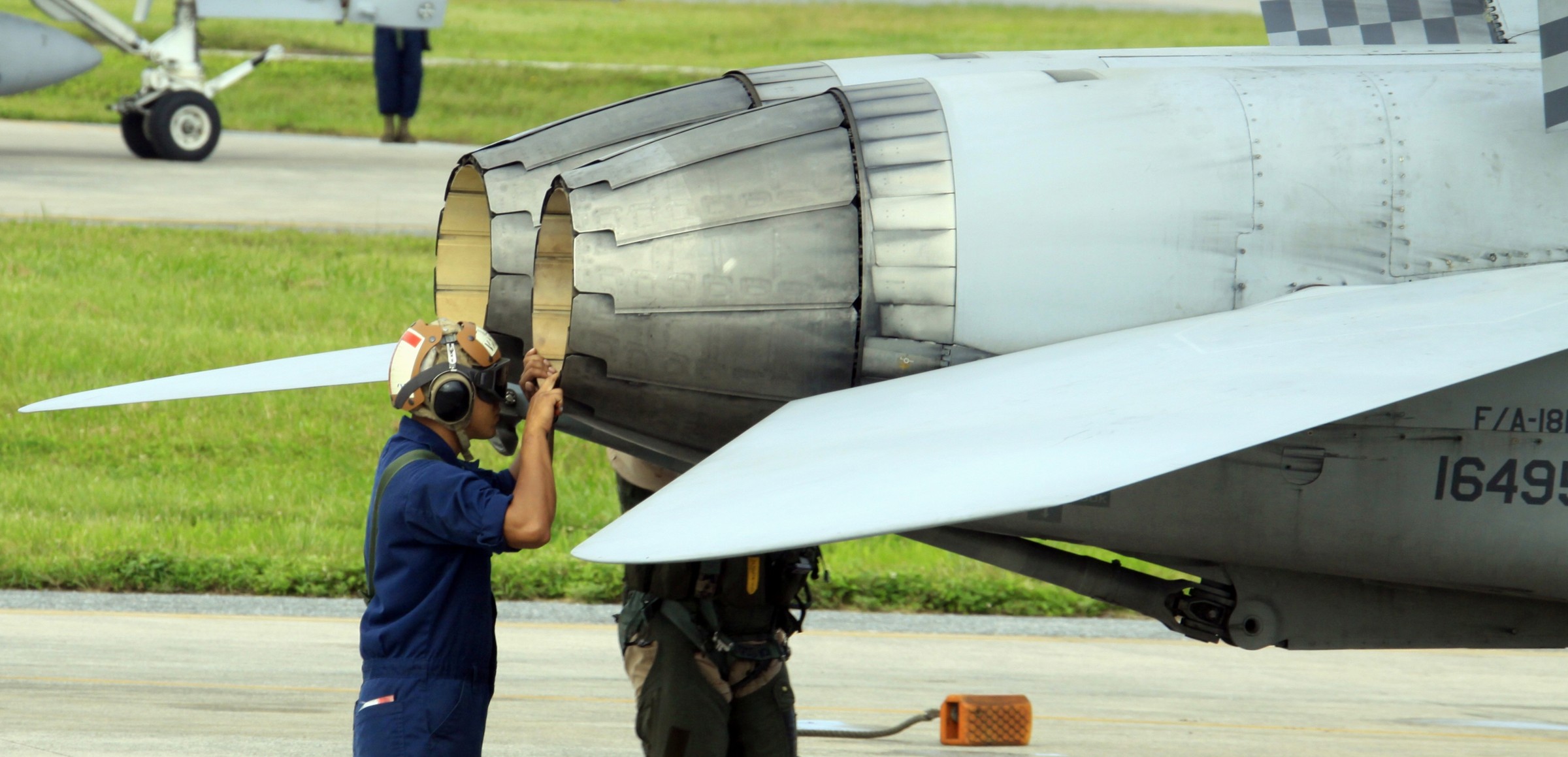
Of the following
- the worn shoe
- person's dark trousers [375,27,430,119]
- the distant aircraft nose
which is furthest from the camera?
the worn shoe

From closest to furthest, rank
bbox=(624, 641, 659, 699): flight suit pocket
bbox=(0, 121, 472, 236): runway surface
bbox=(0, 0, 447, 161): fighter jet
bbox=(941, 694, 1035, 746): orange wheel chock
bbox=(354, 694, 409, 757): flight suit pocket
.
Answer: bbox=(354, 694, 409, 757): flight suit pocket
bbox=(624, 641, 659, 699): flight suit pocket
bbox=(941, 694, 1035, 746): orange wheel chock
bbox=(0, 121, 472, 236): runway surface
bbox=(0, 0, 447, 161): fighter jet

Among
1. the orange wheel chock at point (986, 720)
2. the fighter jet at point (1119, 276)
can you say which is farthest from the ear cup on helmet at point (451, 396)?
the orange wheel chock at point (986, 720)

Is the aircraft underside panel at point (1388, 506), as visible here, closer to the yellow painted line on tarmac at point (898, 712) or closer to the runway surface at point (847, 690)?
the runway surface at point (847, 690)

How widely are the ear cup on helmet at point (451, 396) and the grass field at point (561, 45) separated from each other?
66.7 feet

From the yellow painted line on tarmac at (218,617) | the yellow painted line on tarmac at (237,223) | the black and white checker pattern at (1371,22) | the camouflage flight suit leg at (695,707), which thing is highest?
the black and white checker pattern at (1371,22)

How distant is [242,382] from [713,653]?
1441 millimetres

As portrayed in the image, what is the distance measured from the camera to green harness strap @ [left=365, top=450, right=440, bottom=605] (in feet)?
12.6

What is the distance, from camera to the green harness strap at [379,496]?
3854 mm

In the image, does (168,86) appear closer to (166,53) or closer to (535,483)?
(166,53)

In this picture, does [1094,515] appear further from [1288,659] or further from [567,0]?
[567,0]

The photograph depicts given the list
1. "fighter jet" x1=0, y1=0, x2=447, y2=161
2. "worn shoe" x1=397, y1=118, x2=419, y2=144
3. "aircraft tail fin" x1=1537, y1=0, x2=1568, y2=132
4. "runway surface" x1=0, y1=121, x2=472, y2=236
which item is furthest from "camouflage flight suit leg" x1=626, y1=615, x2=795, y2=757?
"worn shoe" x1=397, y1=118, x2=419, y2=144

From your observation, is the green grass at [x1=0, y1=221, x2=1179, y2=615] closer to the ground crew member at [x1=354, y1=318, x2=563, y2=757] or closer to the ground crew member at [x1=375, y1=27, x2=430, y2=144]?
the ground crew member at [x1=354, y1=318, x2=563, y2=757]

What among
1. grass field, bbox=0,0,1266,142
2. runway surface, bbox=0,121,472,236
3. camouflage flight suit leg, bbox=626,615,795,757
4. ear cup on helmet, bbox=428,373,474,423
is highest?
grass field, bbox=0,0,1266,142

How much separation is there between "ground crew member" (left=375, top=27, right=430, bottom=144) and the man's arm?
59.4 feet
